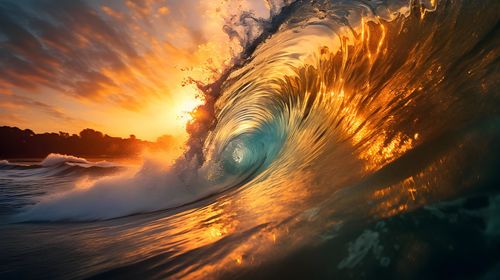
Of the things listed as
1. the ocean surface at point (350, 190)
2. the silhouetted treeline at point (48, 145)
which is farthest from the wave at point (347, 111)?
the silhouetted treeline at point (48, 145)

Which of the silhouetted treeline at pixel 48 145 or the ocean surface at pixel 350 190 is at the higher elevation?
the silhouetted treeline at pixel 48 145

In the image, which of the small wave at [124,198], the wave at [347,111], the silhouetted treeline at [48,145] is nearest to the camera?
the wave at [347,111]

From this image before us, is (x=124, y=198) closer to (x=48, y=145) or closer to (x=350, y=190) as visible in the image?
→ (x=350, y=190)

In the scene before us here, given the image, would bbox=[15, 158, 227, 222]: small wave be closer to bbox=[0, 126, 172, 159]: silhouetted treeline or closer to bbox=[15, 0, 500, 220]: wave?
bbox=[15, 0, 500, 220]: wave

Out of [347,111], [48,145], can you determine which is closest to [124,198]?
[347,111]

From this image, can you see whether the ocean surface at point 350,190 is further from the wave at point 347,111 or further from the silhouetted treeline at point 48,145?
the silhouetted treeline at point 48,145

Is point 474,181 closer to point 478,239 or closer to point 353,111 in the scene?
point 478,239

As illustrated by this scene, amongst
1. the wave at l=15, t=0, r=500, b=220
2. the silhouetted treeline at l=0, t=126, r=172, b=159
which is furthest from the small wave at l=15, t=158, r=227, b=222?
the silhouetted treeline at l=0, t=126, r=172, b=159
